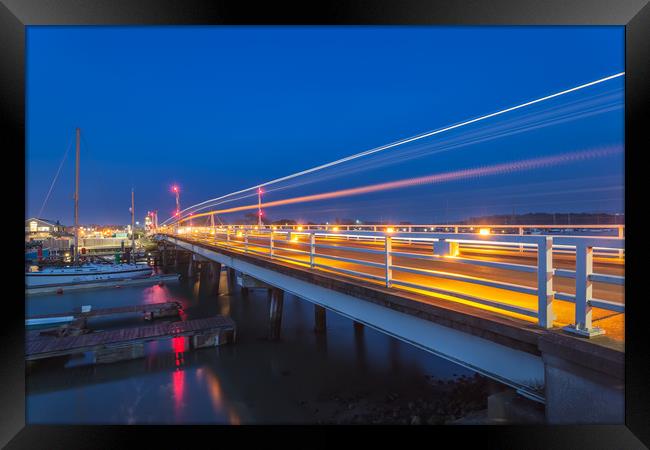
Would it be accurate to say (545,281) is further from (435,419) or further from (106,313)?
(106,313)

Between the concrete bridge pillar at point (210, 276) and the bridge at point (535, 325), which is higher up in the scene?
the bridge at point (535, 325)

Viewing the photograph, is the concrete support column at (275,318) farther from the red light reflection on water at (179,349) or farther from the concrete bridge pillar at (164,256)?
the concrete bridge pillar at (164,256)

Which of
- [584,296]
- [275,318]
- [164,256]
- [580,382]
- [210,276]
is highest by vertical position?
[584,296]

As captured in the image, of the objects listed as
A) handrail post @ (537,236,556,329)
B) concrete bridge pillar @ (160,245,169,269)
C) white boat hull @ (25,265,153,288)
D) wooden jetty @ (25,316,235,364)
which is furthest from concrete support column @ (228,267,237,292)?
handrail post @ (537,236,556,329)

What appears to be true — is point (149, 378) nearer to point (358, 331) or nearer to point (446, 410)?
point (358, 331)

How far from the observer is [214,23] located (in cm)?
354

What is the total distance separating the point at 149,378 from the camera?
8375 millimetres

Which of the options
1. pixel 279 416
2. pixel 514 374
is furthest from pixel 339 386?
pixel 514 374

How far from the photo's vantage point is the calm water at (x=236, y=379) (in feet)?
23.0

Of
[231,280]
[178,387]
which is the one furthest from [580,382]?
[231,280]

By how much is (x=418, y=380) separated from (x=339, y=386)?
1.86 meters

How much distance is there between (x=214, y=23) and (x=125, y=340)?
8.95 m

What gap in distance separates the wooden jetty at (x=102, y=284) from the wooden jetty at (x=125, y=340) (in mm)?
13450

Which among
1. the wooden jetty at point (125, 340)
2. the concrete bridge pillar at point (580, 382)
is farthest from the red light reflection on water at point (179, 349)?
the concrete bridge pillar at point (580, 382)
